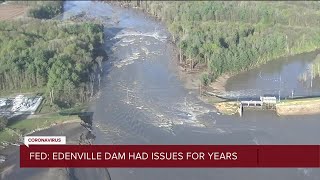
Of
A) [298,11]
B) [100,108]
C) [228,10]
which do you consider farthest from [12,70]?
[298,11]

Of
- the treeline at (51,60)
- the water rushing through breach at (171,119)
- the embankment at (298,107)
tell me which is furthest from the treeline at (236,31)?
the treeline at (51,60)

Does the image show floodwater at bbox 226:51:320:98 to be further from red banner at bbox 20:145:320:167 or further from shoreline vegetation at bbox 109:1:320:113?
red banner at bbox 20:145:320:167

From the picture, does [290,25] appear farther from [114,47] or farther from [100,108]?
[100,108]

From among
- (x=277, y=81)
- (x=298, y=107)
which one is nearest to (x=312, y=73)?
(x=277, y=81)

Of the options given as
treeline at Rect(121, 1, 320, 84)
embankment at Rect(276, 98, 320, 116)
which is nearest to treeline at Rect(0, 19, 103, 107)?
treeline at Rect(121, 1, 320, 84)

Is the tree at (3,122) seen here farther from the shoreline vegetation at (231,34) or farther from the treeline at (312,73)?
the treeline at (312,73)

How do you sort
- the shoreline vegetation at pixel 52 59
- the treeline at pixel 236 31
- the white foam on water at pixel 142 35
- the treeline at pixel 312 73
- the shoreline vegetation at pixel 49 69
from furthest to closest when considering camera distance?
the white foam on water at pixel 142 35 < the treeline at pixel 236 31 < the treeline at pixel 312 73 < the shoreline vegetation at pixel 52 59 < the shoreline vegetation at pixel 49 69
